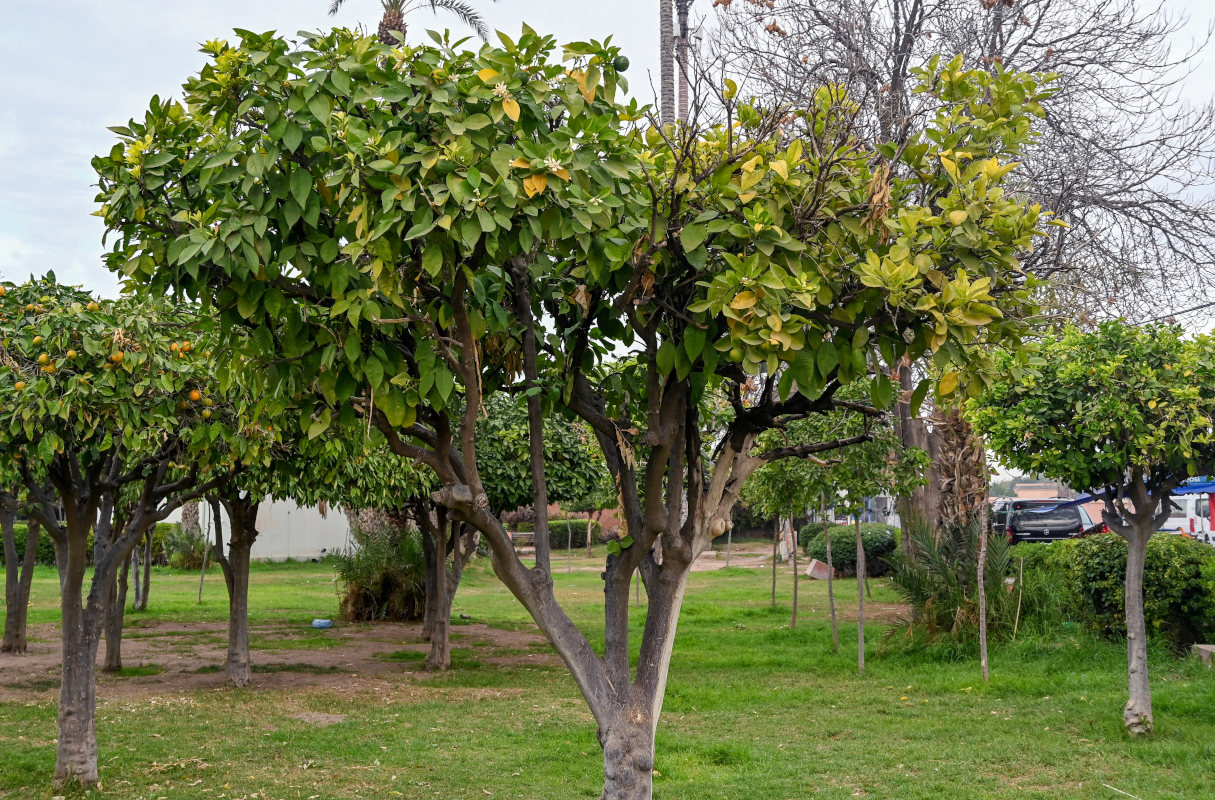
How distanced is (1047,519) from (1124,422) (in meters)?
22.2

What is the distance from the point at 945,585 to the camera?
13.2m

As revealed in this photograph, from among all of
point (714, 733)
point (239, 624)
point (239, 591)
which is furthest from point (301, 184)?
point (239, 624)

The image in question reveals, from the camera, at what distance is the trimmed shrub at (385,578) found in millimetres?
18859

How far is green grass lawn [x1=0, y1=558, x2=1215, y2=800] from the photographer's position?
7.29m

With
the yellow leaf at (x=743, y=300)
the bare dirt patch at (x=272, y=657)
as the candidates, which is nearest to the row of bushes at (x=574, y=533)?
the bare dirt patch at (x=272, y=657)

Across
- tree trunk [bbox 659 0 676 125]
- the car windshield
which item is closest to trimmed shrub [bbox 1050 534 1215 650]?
tree trunk [bbox 659 0 676 125]

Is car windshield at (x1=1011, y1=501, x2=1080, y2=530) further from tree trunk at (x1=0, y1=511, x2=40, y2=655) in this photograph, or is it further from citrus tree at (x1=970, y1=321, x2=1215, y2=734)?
tree trunk at (x1=0, y1=511, x2=40, y2=655)

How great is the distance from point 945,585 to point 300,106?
11743 millimetres

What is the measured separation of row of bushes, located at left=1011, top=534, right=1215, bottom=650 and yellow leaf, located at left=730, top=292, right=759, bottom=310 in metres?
9.62

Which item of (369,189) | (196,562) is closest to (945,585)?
(369,189)

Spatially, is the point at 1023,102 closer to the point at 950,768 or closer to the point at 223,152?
the point at 223,152

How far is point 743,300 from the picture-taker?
10.9ft

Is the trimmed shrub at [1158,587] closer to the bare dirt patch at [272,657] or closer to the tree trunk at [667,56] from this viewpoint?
the bare dirt patch at [272,657]

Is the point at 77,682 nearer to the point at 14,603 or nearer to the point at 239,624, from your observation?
the point at 239,624
